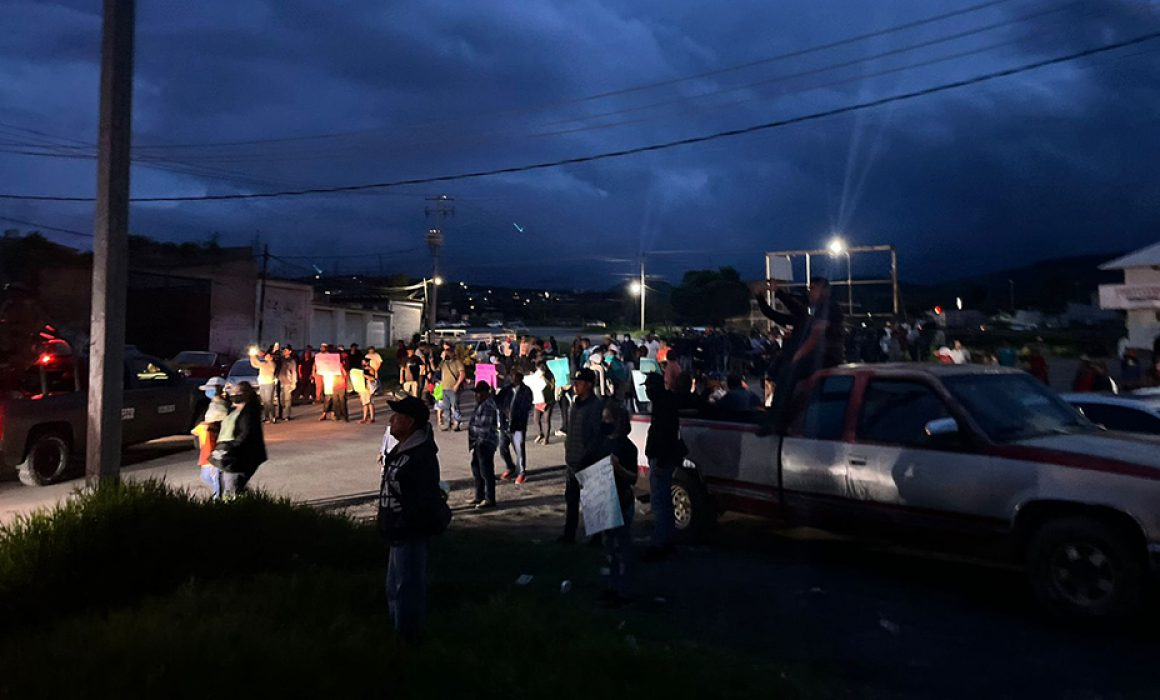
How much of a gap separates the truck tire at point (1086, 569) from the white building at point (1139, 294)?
2763 cm

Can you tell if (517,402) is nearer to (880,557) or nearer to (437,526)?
(880,557)

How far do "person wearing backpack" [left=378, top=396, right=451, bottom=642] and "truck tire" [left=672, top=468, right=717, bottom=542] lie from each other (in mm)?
3510

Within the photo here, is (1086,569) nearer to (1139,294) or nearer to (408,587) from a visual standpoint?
(408,587)

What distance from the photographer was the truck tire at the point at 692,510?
816 cm

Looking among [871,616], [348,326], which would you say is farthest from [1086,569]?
[348,326]

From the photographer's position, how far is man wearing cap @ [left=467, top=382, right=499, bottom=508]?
10000 millimetres

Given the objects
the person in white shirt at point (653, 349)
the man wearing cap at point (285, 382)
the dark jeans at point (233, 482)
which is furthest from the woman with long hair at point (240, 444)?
the person in white shirt at point (653, 349)

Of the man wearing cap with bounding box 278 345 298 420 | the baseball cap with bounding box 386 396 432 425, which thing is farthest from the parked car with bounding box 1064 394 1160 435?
the man wearing cap with bounding box 278 345 298 420

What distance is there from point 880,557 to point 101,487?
6.68m

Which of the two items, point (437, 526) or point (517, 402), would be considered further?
point (517, 402)

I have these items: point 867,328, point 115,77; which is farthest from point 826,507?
point 867,328

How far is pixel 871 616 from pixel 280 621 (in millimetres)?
3959

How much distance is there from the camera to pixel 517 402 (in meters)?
11.6

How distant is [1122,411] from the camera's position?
821cm
